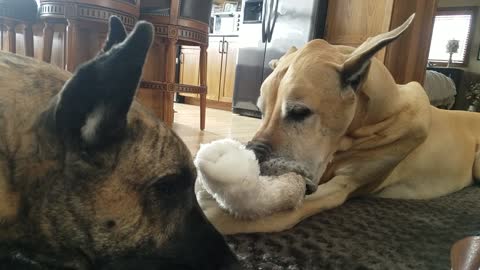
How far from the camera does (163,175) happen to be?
82 cm

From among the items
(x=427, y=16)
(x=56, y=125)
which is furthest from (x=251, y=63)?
(x=56, y=125)

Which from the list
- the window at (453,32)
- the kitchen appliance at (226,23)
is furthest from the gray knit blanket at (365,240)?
the window at (453,32)

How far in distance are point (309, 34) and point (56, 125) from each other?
411 cm

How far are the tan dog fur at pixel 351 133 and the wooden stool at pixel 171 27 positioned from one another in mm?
1467

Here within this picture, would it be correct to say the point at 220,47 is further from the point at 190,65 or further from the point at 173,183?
the point at 173,183

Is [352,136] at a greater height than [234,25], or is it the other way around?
[234,25]

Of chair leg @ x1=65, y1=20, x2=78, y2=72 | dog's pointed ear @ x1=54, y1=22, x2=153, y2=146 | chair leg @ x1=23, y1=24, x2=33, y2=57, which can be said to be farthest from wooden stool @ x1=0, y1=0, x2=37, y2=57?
dog's pointed ear @ x1=54, y1=22, x2=153, y2=146

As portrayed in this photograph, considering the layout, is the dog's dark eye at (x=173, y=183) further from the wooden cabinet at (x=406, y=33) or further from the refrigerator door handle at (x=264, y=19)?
the refrigerator door handle at (x=264, y=19)

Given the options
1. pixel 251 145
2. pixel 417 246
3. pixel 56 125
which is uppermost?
pixel 56 125

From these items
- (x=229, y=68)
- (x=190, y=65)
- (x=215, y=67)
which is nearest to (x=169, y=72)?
(x=229, y=68)

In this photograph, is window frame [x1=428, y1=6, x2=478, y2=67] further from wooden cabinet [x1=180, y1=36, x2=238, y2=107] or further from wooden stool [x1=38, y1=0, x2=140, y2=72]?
wooden stool [x1=38, y1=0, x2=140, y2=72]

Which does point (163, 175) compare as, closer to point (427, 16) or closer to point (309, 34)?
point (427, 16)

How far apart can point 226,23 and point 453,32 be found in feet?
16.7

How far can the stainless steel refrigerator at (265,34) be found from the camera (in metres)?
4.50
